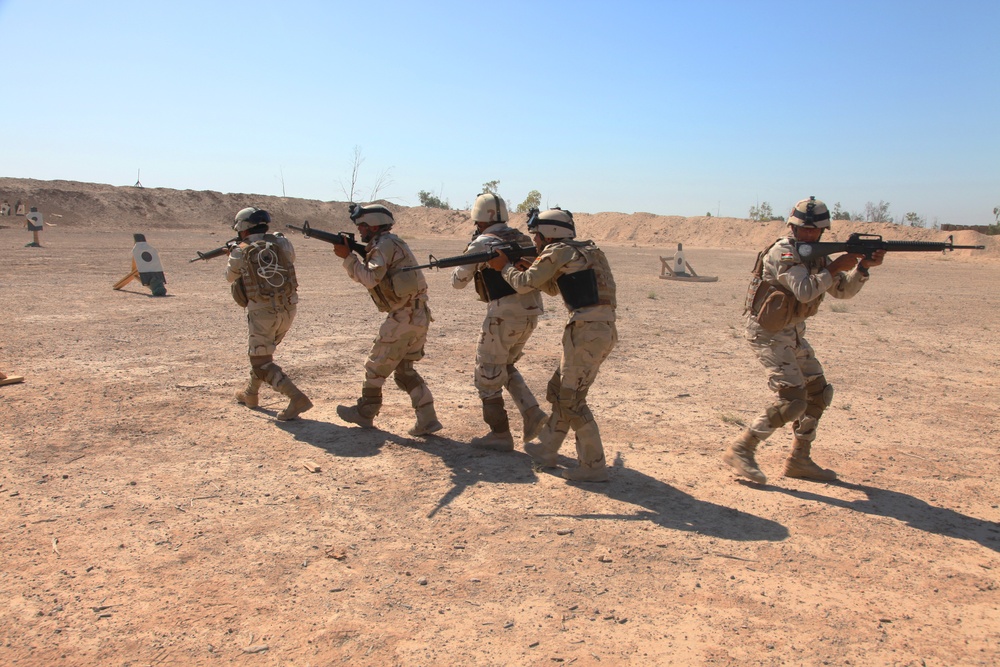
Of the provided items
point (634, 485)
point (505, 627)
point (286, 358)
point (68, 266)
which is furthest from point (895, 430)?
point (68, 266)

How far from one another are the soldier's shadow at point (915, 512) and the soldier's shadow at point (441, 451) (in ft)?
5.92

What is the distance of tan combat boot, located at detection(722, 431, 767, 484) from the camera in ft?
16.5

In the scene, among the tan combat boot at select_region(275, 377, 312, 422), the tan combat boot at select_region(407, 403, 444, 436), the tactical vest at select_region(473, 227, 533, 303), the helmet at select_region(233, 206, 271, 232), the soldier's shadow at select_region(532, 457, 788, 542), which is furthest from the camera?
the helmet at select_region(233, 206, 271, 232)

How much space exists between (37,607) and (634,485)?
3484 millimetres

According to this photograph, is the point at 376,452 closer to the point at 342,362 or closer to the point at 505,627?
the point at 505,627

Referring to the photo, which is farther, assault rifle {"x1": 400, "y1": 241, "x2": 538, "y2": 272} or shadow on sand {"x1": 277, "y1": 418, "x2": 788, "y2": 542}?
assault rifle {"x1": 400, "y1": 241, "x2": 538, "y2": 272}

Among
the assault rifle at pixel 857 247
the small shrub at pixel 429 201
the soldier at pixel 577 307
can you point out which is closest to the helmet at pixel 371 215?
the soldier at pixel 577 307

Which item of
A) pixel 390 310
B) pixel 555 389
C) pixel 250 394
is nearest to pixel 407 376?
pixel 390 310

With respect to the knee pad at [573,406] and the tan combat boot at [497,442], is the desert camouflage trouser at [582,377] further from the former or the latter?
the tan combat boot at [497,442]

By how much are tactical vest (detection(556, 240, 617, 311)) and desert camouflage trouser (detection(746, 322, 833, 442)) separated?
117 cm

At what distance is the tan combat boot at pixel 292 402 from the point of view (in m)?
6.16

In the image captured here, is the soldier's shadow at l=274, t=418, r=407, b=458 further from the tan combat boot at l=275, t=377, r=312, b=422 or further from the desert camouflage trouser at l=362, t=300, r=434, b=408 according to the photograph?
the desert camouflage trouser at l=362, t=300, r=434, b=408

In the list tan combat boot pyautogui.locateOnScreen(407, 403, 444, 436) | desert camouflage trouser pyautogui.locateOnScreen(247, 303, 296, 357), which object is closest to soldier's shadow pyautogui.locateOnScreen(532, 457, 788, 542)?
tan combat boot pyautogui.locateOnScreen(407, 403, 444, 436)

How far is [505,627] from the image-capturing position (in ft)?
10.8
